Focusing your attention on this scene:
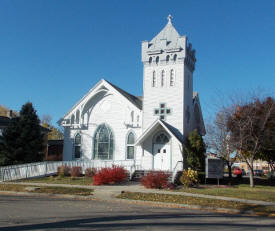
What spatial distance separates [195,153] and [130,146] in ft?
18.1

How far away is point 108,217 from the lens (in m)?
9.44

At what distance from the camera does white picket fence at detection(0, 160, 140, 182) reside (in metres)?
21.6

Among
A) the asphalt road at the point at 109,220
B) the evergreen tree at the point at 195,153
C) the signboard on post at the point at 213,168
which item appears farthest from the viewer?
the evergreen tree at the point at 195,153

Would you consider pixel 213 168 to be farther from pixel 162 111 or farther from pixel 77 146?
pixel 77 146

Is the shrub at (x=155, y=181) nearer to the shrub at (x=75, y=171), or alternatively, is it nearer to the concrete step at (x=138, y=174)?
the concrete step at (x=138, y=174)

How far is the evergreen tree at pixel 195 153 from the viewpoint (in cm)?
2318

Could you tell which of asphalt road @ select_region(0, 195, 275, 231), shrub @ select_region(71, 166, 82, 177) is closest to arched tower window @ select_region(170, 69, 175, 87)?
shrub @ select_region(71, 166, 82, 177)

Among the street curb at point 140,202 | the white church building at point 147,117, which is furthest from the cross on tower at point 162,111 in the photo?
the street curb at point 140,202

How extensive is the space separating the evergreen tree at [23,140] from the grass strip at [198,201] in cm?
1439

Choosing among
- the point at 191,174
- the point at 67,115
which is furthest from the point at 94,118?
the point at 191,174

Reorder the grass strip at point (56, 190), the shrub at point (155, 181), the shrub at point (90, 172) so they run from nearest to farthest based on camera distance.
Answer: the grass strip at point (56, 190), the shrub at point (155, 181), the shrub at point (90, 172)

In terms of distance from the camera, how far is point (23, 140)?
88.9 ft

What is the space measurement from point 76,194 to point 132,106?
12058 millimetres

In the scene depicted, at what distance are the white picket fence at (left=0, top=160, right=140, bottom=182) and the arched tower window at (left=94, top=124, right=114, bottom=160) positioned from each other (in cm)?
101
